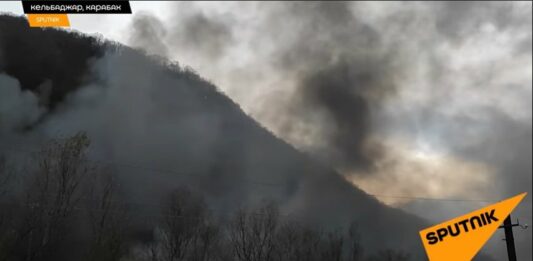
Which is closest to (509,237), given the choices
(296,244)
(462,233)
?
(462,233)

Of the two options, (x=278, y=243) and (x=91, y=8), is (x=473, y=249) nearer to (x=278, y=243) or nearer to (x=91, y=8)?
(x=91, y=8)

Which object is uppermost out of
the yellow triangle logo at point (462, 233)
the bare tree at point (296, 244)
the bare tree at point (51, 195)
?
the bare tree at point (51, 195)

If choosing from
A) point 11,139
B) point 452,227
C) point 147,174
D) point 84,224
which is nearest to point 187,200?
point 84,224

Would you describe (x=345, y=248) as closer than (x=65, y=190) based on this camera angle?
No

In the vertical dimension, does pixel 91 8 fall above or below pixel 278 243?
above

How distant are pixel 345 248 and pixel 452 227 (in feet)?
546

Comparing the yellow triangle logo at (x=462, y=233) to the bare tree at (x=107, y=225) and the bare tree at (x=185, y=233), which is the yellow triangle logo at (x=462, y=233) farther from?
the bare tree at (x=185, y=233)

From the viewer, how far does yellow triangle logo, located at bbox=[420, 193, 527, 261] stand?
11.8 meters

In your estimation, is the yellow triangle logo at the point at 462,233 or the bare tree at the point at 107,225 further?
the bare tree at the point at 107,225

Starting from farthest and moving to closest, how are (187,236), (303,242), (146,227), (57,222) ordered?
(146,227)
(303,242)
(187,236)
(57,222)

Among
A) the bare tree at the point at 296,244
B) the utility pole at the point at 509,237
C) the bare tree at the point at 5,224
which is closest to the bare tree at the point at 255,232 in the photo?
the bare tree at the point at 296,244

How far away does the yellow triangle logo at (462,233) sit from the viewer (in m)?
11.8

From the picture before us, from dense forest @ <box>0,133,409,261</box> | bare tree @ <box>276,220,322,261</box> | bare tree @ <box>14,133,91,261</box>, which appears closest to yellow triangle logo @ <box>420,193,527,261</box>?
dense forest @ <box>0,133,409,261</box>

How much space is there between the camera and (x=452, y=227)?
39.1ft
